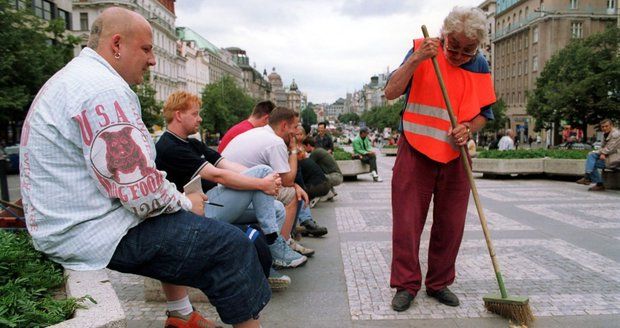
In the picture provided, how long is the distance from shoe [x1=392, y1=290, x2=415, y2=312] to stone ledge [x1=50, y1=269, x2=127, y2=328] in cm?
207

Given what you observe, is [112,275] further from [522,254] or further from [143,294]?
[522,254]

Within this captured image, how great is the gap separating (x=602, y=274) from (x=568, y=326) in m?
1.49

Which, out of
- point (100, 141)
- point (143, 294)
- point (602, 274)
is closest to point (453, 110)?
point (602, 274)

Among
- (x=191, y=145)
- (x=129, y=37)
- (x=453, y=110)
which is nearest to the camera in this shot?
(x=129, y=37)

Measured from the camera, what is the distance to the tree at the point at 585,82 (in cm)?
3666

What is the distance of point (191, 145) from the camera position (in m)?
4.03

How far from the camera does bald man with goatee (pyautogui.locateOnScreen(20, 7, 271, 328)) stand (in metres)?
1.91

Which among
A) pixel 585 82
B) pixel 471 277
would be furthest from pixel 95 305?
pixel 585 82

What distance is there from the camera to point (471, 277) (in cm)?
443

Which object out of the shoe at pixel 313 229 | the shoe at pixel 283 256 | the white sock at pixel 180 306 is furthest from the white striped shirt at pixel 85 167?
the shoe at pixel 313 229

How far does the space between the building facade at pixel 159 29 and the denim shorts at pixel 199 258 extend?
5874 cm

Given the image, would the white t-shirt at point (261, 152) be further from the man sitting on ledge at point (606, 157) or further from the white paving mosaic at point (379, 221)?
the man sitting on ledge at point (606, 157)

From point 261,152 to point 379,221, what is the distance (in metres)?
3.29

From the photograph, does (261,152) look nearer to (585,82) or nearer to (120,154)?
(120,154)
